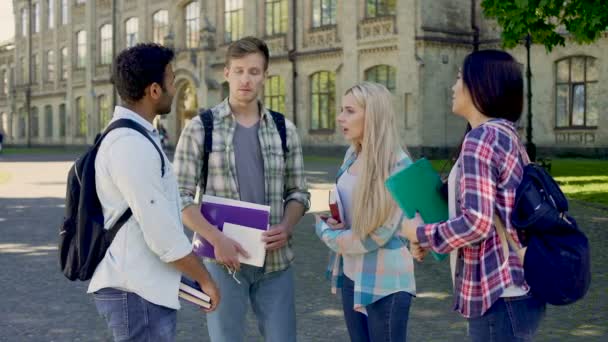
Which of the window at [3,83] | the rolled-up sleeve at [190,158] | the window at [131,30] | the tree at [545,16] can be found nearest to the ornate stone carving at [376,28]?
the tree at [545,16]

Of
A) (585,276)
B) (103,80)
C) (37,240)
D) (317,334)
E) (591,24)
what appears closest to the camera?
(585,276)

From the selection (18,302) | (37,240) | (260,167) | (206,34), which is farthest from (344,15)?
(260,167)

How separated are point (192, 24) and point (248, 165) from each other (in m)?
38.4

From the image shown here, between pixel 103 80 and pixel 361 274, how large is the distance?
46418 mm

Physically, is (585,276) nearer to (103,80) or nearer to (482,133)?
(482,133)

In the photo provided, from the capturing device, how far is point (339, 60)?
3188 cm

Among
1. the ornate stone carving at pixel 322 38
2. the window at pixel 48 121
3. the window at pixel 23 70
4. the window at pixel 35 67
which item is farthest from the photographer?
the window at pixel 23 70

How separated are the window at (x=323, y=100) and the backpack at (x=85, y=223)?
A: 97.0 feet

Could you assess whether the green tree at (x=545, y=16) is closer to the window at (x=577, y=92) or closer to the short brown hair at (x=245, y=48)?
the short brown hair at (x=245, y=48)

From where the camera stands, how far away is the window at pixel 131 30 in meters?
45.4

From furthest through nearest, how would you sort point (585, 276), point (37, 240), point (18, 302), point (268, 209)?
point (37, 240) < point (18, 302) < point (268, 209) < point (585, 276)

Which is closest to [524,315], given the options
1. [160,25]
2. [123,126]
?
[123,126]

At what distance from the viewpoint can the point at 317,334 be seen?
5363 millimetres

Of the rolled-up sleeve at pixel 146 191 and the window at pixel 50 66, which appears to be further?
the window at pixel 50 66
